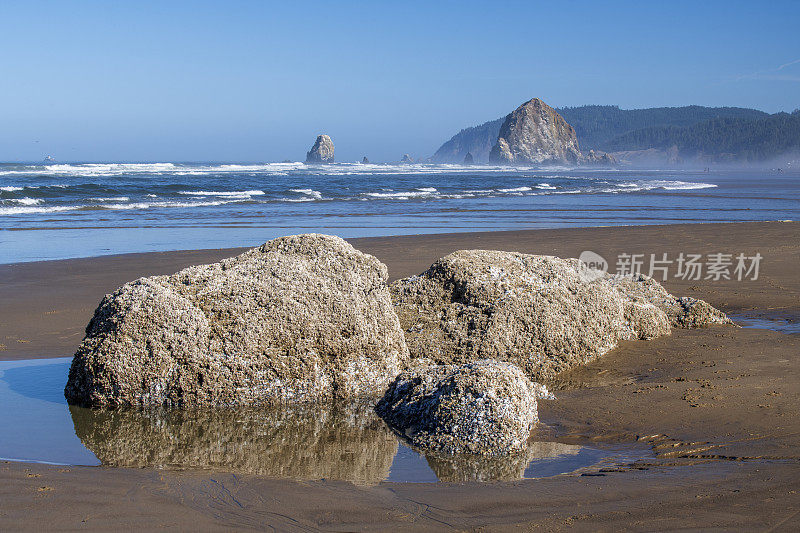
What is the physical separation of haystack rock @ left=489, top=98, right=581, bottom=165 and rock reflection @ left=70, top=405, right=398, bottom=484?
14116cm

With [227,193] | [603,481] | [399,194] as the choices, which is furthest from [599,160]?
[603,481]

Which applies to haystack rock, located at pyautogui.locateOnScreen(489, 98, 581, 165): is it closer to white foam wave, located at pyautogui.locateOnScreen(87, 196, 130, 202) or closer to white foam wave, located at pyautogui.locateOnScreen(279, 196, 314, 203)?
white foam wave, located at pyautogui.locateOnScreen(279, 196, 314, 203)

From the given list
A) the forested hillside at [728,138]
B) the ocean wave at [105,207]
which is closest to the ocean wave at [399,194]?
the ocean wave at [105,207]

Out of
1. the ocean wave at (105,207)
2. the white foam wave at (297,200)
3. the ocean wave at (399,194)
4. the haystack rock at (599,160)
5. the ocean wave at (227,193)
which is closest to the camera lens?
the ocean wave at (105,207)

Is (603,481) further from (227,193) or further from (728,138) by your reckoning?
(728,138)

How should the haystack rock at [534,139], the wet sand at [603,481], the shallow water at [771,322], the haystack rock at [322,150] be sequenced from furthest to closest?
the haystack rock at [534,139], the haystack rock at [322,150], the shallow water at [771,322], the wet sand at [603,481]

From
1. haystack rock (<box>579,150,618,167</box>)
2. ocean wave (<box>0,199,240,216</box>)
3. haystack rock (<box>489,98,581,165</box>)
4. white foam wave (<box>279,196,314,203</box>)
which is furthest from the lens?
haystack rock (<box>489,98,581,165</box>)

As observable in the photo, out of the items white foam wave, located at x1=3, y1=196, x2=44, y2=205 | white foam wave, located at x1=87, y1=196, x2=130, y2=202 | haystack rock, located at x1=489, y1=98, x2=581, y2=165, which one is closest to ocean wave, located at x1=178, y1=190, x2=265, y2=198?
white foam wave, located at x1=87, y1=196, x2=130, y2=202

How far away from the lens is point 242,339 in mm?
4535

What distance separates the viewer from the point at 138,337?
4.38 metres

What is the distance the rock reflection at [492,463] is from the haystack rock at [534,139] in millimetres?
141478

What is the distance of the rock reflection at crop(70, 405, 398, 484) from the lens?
3572 millimetres

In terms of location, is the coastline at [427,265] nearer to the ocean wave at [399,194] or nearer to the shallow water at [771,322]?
the shallow water at [771,322]

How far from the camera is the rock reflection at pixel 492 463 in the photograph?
11.2 feet
